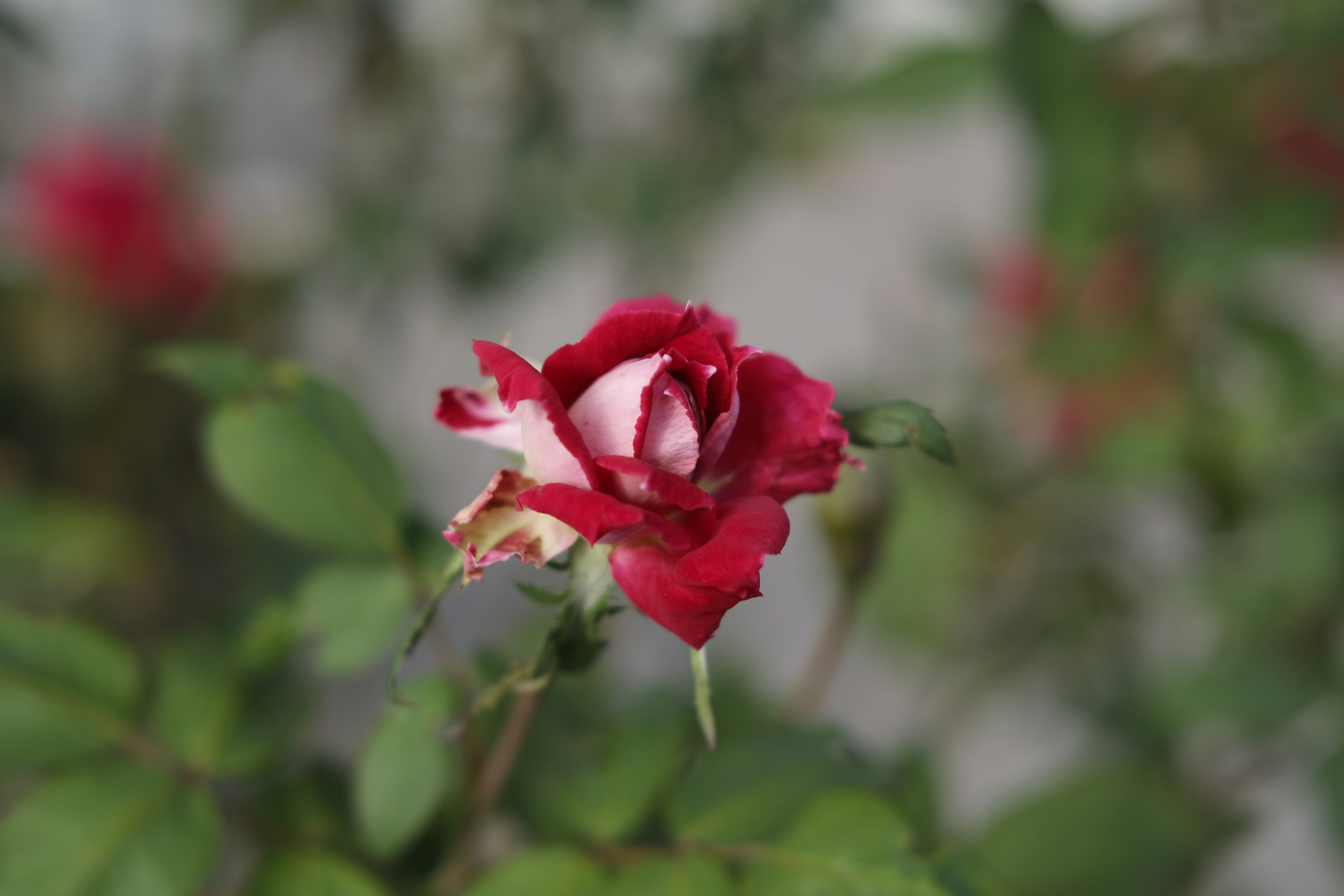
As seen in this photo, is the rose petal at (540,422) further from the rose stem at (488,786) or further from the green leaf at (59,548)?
the green leaf at (59,548)

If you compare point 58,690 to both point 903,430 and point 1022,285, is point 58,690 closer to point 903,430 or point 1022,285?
point 903,430

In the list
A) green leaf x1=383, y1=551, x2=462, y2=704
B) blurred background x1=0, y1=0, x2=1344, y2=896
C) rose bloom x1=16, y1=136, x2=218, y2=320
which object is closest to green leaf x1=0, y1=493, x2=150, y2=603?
blurred background x1=0, y1=0, x2=1344, y2=896

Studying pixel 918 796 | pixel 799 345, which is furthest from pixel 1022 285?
pixel 918 796

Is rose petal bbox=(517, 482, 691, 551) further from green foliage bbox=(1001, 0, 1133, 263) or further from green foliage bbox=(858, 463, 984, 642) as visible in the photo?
green foliage bbox=(858, 463, 984, 642)

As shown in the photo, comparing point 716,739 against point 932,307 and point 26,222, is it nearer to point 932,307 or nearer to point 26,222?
point 26,222

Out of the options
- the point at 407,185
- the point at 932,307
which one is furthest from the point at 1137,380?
the point at 407,185

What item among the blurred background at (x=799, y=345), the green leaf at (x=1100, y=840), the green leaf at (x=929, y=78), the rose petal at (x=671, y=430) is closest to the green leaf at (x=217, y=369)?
the blurred background at (x=799, y=345)
